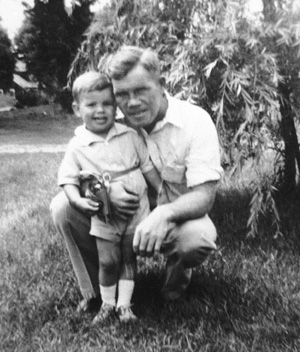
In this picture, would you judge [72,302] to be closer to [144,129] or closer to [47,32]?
[144,129]

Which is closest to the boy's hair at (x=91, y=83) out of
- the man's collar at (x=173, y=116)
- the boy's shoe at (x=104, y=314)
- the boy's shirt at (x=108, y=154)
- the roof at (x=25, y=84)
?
the boy's shirt at (x=108, y=154)

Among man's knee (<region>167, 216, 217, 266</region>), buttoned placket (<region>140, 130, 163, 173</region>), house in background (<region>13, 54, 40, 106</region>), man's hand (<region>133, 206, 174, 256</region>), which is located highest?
buttoned placket (<region>140, 130, 163, 173</region>)

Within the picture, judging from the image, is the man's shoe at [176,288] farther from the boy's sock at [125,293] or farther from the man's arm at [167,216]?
the man's arm at [167,216]

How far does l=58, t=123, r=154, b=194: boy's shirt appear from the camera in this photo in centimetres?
267

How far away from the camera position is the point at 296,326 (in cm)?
254

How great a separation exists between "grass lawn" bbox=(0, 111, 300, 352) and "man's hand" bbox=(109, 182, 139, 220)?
57 centimetres

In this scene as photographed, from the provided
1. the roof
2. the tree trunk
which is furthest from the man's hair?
the roof

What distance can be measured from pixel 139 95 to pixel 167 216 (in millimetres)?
588

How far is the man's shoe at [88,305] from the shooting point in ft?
9.55

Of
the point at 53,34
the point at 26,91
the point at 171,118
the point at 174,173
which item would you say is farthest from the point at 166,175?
the point at 26,91

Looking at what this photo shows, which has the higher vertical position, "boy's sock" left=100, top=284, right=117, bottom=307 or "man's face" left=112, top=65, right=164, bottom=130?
"man's face" left=112, top=65, right=164, bottom=130

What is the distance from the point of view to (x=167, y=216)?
2529mm

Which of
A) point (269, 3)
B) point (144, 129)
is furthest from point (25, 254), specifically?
point (269, 3)

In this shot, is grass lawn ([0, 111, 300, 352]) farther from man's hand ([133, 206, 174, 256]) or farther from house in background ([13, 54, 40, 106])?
house in background ([13, 54, 40, 106])
